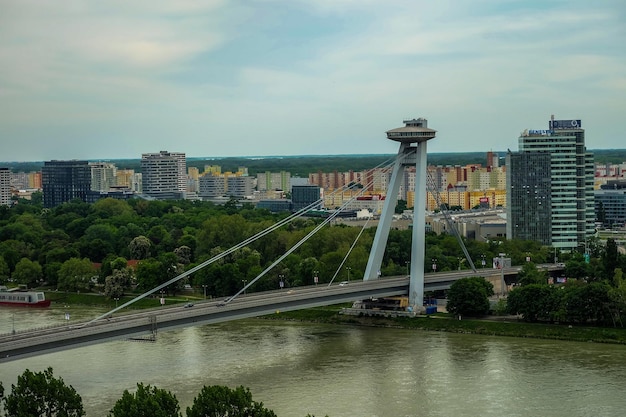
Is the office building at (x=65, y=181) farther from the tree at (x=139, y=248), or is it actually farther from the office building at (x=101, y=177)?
the tree at (x=139, y=248)

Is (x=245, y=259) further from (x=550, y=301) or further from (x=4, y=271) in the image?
(x=550, y=301)

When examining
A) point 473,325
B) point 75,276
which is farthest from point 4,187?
point 473,325

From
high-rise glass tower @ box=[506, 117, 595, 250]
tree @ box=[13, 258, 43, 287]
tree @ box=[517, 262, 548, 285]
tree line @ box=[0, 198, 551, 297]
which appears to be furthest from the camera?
high-rise glass tower @ box=[506, 117, 595, 250]

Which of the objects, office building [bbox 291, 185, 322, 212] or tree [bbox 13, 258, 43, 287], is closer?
tree [bbox 13, 258, 43, 287]

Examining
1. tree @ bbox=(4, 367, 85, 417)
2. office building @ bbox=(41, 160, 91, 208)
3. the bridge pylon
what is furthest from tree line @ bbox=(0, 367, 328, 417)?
office building @ bbox=(41, 160, 91, 208)

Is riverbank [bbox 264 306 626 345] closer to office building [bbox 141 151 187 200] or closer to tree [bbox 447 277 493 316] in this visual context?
tree [bbox 447 277 493 316]

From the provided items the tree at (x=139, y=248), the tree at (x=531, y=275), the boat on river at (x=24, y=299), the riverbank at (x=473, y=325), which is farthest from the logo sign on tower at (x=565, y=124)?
the boat on river at (x=24, y=299)
